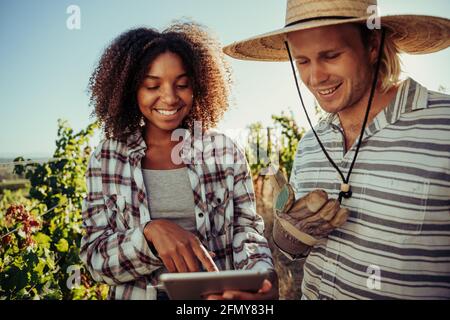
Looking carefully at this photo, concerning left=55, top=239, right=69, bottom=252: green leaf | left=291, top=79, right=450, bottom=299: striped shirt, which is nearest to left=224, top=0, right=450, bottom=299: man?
left=291, top=79, right=450, bottom=299: striped shirt

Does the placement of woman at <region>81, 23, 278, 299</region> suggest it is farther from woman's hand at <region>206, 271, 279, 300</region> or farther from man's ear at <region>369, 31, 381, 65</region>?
man's ear at <region>369, 31, 381, 65</region>

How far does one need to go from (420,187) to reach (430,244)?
0.21 meters

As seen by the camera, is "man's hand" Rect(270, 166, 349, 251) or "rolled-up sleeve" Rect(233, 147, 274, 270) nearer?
"man's hand" Rect(270, 166, 349, 251)

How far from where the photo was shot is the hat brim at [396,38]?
63.5 inches

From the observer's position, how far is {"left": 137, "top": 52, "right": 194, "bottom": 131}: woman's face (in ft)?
5.82

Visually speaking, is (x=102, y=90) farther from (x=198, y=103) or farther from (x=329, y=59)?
(x=329, y=59)

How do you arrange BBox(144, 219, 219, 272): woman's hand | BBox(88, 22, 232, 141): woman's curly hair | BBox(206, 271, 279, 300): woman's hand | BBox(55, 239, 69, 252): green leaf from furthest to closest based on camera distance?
BBox(55, 239, 69, 252): green leaf, BBox(88, 22, 232, 141): woman's curly hair, BBox(144, 219, 219, 272): woman's hand, BBox(206, 271, 279, 300): woman's hand

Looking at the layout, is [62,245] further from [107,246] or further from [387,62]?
[387,62]

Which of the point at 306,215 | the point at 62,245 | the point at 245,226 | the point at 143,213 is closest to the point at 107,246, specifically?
the point at 143,213

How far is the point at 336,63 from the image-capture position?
5.38 feet

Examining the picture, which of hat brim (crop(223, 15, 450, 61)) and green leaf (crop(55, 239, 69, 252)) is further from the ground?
hat brim (crop(223, 15, 450, 61))

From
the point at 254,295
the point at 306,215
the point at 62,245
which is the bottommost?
the point at 62,245

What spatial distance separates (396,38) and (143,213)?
1.39m

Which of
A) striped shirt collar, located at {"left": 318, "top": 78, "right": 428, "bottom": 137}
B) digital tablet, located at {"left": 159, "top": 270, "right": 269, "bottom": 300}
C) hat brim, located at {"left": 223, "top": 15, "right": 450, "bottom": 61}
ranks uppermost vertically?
hat brim, located at {"left": 223, "top": 15, "right": 450, "bottom": 61}
